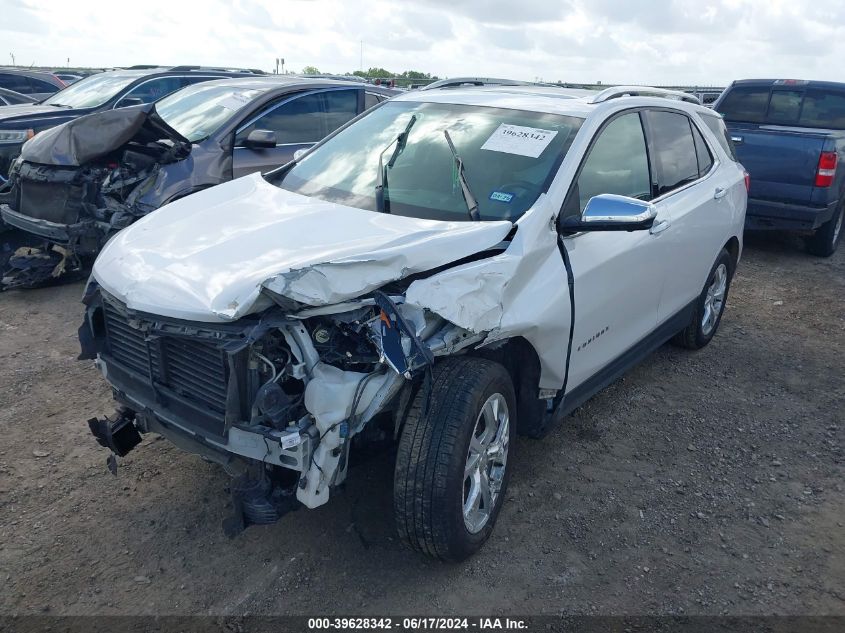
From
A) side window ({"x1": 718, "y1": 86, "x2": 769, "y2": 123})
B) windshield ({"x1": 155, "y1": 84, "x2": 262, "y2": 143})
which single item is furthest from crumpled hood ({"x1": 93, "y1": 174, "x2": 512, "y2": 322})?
side window ({"x1": 718, "y1": 86, "x2": 769, "y2": 123})

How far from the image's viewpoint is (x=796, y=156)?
7902mm

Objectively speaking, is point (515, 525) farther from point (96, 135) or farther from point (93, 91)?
point (93, 91)

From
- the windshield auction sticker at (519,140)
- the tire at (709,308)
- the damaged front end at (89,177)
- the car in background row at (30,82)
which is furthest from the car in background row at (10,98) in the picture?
the tire at (709,308)

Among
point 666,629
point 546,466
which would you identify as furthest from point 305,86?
point 666,629

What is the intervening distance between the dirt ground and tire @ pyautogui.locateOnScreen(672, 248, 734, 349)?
0.54 meters

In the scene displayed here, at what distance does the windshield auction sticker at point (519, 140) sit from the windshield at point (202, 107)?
12.3 feet

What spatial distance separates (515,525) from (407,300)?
1.35 metres

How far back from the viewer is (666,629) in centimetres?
283

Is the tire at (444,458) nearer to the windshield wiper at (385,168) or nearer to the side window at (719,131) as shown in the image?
the windshield wiper at (385,168)

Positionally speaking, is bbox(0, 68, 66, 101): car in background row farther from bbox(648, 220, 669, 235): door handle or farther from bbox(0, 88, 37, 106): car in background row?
bbox(648, 220, 669, 235): door handle

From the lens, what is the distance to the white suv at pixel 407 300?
2.66m

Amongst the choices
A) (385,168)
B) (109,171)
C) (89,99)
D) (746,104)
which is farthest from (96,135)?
(746,104)

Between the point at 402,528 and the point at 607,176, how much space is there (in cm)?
214

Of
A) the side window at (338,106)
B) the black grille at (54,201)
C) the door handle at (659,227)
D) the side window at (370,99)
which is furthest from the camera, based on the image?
the side window at (370,99)
